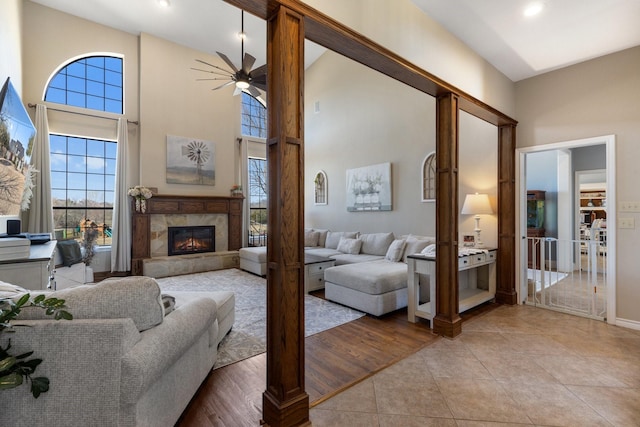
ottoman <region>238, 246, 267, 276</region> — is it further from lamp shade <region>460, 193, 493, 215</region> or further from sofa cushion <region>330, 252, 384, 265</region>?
lamp shade <region>460, 193, 493, 215</region>

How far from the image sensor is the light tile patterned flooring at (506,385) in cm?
181

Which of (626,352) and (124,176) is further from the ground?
(124,176)

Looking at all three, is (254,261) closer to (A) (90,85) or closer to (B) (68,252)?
(B) (68,252)

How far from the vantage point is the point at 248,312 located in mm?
3680

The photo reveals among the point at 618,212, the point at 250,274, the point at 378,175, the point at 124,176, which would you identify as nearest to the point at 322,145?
the point at 378,175

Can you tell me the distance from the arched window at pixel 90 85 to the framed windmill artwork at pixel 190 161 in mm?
1243

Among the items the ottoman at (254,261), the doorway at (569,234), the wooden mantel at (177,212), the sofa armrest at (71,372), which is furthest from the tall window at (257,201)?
the sofa armrest at (71,372)

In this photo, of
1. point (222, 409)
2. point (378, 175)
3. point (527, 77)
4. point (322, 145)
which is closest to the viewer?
point (222, 409)

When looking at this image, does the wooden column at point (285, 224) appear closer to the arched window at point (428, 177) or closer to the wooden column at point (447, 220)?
the wooden column at point (447, 220)

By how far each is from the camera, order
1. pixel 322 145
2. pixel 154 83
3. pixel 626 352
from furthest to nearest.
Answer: pixel 322 145 < pixel 154 83 < pixel 626 352

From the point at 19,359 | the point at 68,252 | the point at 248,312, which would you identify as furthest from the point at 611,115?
the point at 68,252

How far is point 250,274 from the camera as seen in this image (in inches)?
236

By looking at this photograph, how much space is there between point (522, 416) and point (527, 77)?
4.02 metres

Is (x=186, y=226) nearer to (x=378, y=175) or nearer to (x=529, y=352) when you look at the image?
(x=378, y=175)
